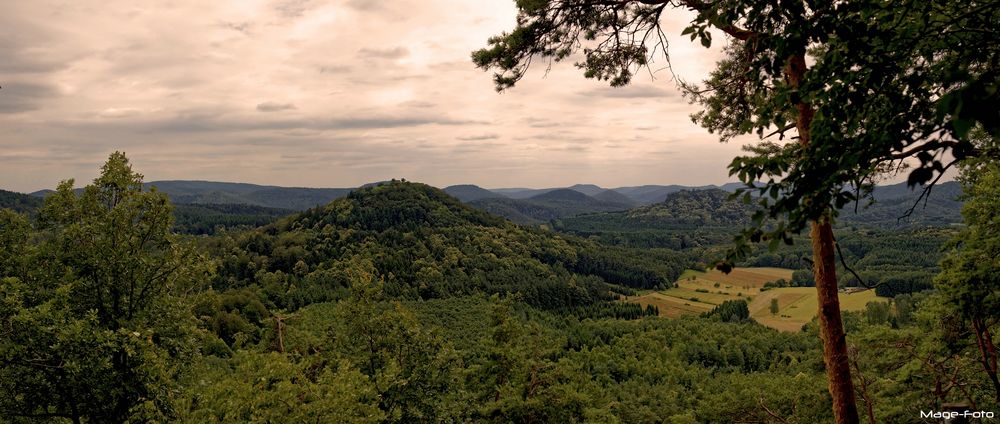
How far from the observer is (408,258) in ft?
485

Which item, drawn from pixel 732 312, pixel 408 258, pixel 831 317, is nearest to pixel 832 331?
pixel 831 317

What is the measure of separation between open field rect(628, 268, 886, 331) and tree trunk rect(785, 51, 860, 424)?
117m

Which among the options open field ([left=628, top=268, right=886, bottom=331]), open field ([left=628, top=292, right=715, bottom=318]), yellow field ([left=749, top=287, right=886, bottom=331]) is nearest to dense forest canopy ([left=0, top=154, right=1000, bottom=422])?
yellow field ([left=749, top=287, right=886, bottom=331])

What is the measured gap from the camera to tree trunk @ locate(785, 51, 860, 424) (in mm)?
8352

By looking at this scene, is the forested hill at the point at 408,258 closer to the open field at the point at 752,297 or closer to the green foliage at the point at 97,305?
the open field at the point at 752,297

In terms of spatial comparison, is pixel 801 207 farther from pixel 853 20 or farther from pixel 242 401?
pixel 242 401

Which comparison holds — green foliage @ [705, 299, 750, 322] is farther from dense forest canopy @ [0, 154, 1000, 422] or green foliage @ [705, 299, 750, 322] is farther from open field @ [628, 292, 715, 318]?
dense forest canopy @ [0, 154, 1000, 422]

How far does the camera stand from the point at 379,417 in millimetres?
13719

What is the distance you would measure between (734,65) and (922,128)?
8.50 m

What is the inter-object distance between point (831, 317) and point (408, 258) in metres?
144

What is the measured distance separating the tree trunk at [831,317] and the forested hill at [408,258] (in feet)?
352

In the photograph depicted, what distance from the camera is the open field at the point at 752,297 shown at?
4690 inches

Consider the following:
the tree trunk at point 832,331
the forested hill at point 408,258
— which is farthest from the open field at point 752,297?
the tree trunk at point 832,331

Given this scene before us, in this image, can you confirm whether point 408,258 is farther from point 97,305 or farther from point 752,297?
point 97,305
